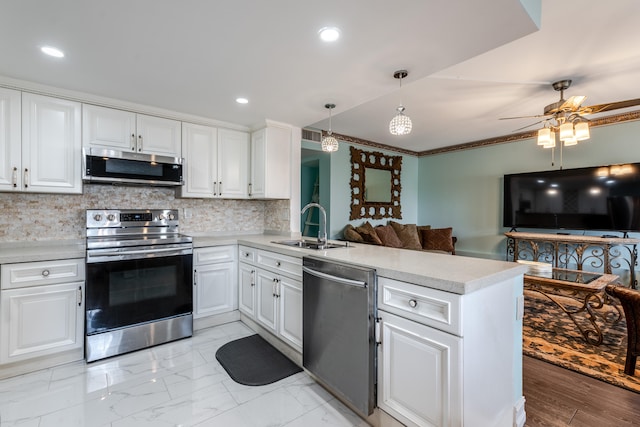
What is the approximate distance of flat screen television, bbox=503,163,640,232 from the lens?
3.78m

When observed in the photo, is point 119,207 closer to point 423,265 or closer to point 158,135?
point 158,135

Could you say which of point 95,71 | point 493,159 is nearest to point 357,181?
point 493,159

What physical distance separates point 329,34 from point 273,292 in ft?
6.53

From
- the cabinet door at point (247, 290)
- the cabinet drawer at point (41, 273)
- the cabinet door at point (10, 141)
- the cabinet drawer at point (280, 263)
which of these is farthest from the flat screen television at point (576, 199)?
the cabinet door at point (10, 141)

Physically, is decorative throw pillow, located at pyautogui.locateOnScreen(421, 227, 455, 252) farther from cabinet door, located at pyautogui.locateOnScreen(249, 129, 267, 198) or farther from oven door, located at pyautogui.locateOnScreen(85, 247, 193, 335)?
oven door, located at pyautogui.locateOnScreen(85, 247, 193, 335)

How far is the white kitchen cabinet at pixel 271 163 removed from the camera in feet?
10.8

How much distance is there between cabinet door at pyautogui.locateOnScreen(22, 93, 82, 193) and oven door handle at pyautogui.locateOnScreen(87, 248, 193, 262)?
727mm

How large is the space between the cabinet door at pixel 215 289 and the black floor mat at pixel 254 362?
19.3 inches

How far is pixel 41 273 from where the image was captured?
2143 millimetres

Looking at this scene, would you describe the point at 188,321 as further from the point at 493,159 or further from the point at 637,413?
the point at 493,159

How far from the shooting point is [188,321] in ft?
8.96

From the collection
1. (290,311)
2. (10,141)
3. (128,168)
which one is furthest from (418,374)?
(10,141)

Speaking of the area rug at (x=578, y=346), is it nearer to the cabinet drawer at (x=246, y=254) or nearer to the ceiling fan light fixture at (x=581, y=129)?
the ceiling fan light fixture at (x=581, y=129)

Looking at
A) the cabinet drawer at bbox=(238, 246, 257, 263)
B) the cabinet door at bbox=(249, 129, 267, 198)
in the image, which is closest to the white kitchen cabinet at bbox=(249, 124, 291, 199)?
the cabinet door at bbox=(249, 129, 267, 198)
